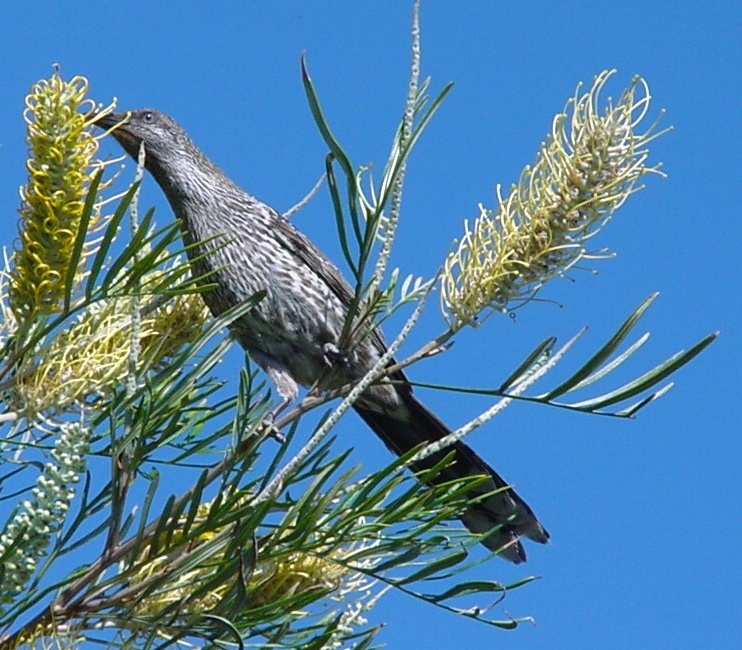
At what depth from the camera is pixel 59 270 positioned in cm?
177

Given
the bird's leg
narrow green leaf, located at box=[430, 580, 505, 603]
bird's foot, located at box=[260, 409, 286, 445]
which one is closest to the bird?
the bird's leg

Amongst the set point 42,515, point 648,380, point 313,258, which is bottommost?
point 648,380

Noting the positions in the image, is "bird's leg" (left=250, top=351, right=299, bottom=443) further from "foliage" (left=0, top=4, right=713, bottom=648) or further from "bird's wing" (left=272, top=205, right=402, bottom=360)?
"foliage" (left=0, top=4, right=713, bottom=648)

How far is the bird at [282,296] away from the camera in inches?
143

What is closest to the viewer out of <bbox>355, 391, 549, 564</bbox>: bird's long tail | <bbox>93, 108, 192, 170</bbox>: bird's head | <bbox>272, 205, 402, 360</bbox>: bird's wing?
<bbox>355, 391, 549, 564</bbox>: bird's long tail

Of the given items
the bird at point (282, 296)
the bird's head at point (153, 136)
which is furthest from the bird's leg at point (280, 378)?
the bird's head at point (153, 136)

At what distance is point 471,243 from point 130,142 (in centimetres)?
235

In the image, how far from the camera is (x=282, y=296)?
3.83 meters

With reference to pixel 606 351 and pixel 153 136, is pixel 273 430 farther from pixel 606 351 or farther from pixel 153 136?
pixel 153 136

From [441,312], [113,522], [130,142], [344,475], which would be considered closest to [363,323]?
[441,312]

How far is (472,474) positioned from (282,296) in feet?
2.63

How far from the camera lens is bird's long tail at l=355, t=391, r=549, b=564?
332cm

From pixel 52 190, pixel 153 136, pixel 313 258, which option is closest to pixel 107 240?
pixel 52 190

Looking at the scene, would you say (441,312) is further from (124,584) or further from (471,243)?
(124,584)
